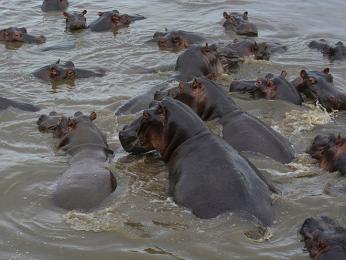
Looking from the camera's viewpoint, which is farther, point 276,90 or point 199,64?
point 199,64

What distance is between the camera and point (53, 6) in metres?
15.9

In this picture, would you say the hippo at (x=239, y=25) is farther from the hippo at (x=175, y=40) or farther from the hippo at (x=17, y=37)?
the hippo at (x=17, y=37)

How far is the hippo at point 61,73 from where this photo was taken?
10.5 metres

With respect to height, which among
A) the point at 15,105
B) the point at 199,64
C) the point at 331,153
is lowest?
the point at 15,105

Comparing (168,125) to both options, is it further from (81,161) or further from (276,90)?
(276,90)

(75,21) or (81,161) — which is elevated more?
(75,21)

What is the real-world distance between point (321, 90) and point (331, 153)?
2297mm

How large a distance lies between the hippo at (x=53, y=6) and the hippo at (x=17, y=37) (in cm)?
297

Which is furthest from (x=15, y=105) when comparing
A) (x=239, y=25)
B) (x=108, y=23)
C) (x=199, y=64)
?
(x=239, y=25)

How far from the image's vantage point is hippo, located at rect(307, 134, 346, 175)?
708 centimetres

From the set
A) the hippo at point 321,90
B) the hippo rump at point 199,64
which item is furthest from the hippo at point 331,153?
the hippo rump at point 199,64

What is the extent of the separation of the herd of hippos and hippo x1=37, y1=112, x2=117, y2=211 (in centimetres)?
1

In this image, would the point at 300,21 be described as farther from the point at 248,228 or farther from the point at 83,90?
the point at 248,228

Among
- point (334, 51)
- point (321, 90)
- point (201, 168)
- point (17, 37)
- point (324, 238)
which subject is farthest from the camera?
Answer: point (17, 37)
